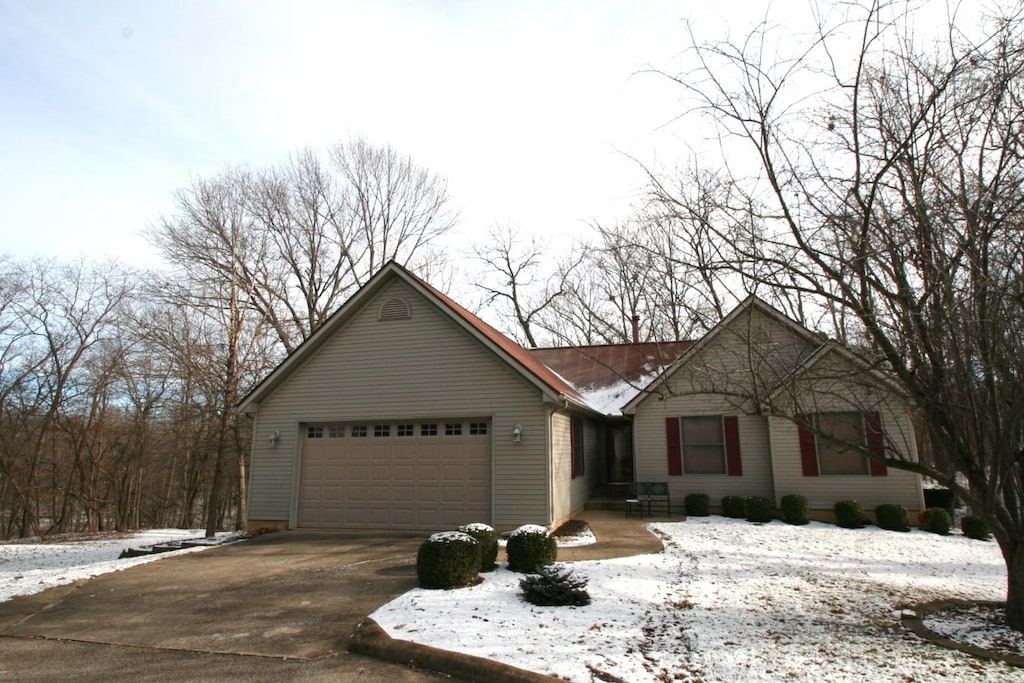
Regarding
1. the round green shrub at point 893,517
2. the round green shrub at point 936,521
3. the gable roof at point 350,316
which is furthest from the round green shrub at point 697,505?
the round green shrub at point 936,521

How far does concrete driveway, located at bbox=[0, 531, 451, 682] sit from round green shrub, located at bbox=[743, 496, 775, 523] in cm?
830

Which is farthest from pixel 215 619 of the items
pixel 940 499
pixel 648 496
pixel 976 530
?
pixel 940 499

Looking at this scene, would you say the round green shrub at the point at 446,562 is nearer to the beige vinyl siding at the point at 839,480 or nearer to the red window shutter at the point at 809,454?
the beige vinyl siding at the point at 839,480

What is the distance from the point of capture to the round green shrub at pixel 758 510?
533 inches

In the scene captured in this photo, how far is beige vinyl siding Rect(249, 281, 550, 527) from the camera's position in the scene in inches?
464

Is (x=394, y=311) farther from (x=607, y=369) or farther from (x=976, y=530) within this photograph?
(x=976, y=530)

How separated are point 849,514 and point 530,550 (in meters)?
8.95

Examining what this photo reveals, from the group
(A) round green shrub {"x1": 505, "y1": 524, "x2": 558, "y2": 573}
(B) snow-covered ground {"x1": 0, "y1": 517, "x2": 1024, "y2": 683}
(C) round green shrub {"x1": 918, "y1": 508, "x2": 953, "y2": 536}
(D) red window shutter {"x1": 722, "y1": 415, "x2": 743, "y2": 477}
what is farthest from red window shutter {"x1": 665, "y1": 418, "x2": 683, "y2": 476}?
(A) round green shrub {"x1": 505, "y1": 524, "x2": 558, "y2": 573}

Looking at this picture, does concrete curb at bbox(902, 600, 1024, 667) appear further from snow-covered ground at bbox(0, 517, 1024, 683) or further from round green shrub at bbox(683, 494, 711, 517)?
round green shrub at bbox(683, 494, 711, 517)

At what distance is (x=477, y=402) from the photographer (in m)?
12.2

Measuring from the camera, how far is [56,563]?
437 inches

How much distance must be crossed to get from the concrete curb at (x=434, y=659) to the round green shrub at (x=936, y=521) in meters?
12.3

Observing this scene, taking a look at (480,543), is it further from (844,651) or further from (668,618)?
(844,651)

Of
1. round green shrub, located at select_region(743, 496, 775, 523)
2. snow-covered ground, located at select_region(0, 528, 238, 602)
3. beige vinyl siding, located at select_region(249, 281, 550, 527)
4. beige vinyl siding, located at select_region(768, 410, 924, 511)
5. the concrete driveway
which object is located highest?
beige vinyl siding, located at select_region(249, 281, 550, 527)
